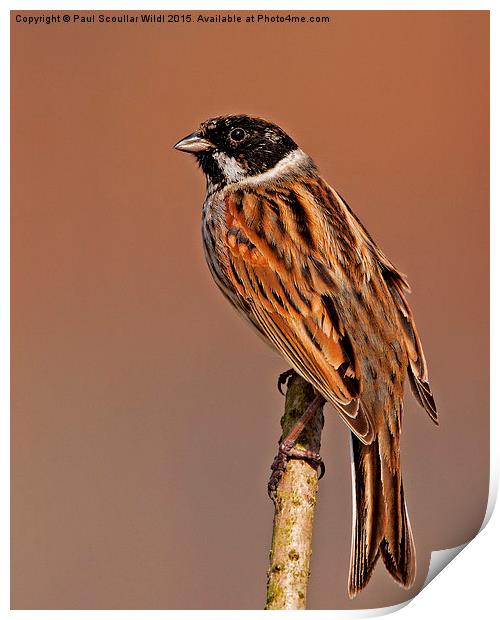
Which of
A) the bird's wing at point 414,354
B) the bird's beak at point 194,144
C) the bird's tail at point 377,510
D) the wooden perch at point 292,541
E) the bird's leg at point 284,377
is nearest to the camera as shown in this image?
the wooden perch at point 292,541

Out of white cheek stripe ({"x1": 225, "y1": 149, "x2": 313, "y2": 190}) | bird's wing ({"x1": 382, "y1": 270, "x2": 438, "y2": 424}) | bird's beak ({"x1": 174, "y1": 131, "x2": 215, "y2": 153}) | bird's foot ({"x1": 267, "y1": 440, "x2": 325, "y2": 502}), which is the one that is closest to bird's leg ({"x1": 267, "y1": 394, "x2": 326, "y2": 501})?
bird's foot ({"x1": 267, "y1": 440, "x2": 325, "y2": 502})

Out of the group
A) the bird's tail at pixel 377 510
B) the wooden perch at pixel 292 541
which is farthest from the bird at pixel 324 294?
the wooden perch at pixel 292 541

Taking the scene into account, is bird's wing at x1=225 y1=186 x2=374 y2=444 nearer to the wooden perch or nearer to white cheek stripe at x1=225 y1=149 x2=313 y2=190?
white cheek stripe at x1=225 y1=149 x2=313 y2=190

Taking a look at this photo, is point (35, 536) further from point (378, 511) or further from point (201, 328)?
point (378, 511)

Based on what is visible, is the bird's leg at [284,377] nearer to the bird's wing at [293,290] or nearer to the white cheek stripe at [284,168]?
the bird's wing at [293,290]

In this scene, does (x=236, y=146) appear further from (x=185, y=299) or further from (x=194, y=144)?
(x=185, y=299)

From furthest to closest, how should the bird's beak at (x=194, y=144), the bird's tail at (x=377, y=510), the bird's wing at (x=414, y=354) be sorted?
the bird's beak at (x=194, y=144) < the bird's wing at (x=414, y=354) < the bird's tail at (x=377, y=510)

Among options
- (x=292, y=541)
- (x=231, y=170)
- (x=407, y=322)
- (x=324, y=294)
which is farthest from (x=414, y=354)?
(x=231, y=170)
